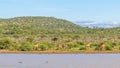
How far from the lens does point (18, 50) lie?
107 meters

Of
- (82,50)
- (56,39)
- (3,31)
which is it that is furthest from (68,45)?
(3,31)

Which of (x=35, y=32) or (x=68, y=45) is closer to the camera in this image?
(x=68, y=45)

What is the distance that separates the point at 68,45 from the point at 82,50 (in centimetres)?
1045
